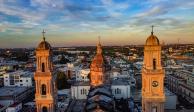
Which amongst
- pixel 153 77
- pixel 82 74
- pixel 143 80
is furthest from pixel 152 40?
pixel 82 74

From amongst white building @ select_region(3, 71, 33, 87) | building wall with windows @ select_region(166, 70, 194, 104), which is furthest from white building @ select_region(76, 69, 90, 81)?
building wall with windows @ select_region(166, 70, 194, 104)

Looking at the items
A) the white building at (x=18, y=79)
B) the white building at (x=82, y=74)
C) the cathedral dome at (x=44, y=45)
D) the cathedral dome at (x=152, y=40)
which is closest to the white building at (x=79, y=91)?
the cathedral dome at (x=44, y=45)

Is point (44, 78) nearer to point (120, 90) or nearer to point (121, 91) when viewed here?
point (120, 90)

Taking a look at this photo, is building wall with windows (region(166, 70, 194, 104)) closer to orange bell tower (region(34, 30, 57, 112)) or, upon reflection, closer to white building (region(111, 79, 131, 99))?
white building (region(111, 79, 131, 99))

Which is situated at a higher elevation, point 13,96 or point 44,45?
Answer: point 44,45

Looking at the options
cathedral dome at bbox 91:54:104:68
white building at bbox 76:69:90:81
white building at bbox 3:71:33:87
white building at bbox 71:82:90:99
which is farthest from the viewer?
white building at bbox 76:69:90:81

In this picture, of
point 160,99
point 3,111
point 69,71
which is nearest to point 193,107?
point 160,99

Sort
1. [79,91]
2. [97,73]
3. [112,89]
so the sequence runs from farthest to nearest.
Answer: [112,89]
[79,91]
[97,73]
